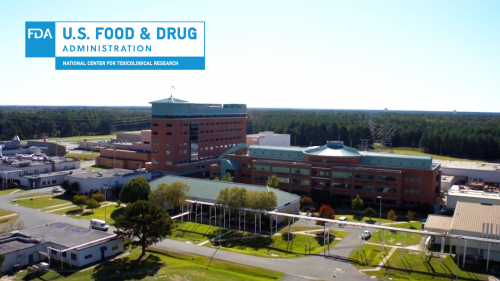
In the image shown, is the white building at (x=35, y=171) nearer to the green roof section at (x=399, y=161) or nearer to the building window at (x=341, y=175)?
the building window at (x=341, y=175)

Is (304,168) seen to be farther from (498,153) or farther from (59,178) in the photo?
(498,153)

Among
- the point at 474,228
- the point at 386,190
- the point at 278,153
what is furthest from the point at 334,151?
the point at 474,228

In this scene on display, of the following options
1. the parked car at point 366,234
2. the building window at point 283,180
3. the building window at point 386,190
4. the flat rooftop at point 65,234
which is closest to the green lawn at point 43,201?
the flat rooftop at point 65,234

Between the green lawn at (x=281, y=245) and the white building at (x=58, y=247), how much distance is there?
11717 mm

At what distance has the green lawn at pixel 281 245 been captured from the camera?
1566 inches

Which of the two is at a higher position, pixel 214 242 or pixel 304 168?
pixel 304 168

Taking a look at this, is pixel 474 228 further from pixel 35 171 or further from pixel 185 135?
pixel 35 171

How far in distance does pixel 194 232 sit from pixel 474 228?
95.6 feet

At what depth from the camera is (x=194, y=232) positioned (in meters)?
45.9

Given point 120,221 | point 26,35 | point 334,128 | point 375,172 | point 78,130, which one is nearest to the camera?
point 120,221

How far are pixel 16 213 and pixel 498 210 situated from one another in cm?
5834

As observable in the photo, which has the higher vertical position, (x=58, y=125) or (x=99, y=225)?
(x=58, y=125)

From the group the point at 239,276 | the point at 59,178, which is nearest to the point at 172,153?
the point at 59,178

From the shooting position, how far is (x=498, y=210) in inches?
1645
